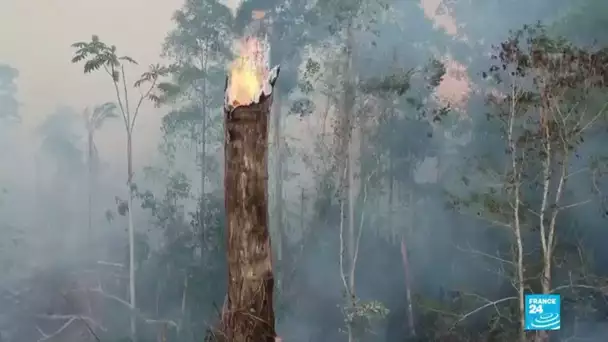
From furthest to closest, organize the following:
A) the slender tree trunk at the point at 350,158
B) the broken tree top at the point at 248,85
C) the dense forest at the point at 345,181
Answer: the slender tree trunk at the point at 350,158 < the dense forest at the point at 345,181 < the broken tree top at the point at 248,85

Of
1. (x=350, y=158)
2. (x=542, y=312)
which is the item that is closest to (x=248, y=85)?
(x=350, y=158)

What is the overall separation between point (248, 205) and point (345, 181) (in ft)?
6.00

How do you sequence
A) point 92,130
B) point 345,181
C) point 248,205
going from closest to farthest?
point 248,205 → point 92,130 → point 345,181

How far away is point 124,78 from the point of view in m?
3.69

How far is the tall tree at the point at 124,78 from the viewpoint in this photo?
3.67 meters

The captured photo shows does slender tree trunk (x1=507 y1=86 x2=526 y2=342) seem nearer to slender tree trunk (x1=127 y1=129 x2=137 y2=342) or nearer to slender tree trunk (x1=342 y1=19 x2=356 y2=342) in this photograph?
slender tree trunk (x1=342 y1=19 x2=356 y2=342)

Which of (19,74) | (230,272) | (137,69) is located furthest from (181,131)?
(230,272)

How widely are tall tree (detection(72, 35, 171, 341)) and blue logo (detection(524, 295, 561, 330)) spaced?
6.65 ft

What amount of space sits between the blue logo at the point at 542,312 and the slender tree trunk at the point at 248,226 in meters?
2.11

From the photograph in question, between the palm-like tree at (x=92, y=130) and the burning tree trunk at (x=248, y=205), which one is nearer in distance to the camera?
the burning tree trunk at (x=248, y=205)

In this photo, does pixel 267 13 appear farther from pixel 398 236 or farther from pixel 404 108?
pixel 398 236

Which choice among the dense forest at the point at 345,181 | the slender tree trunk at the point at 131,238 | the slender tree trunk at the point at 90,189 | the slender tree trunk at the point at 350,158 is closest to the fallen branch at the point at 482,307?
the dense forest at the point at 345,181

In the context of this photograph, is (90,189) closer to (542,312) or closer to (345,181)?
(345,181)

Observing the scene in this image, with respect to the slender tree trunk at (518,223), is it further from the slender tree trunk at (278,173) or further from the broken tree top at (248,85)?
the broken tree top at (248,85)
